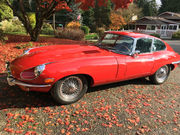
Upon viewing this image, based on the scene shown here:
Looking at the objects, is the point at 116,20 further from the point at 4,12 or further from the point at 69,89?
the point at 69,89

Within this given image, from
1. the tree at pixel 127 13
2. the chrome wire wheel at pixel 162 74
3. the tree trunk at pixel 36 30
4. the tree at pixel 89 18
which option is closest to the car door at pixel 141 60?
the chrome wire wheel at pixel 162 74

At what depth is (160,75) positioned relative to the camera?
485 centimetres

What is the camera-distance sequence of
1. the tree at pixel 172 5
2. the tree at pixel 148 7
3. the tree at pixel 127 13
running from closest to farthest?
the tree at pixel 127 13
the tree at pixel 172 5
the tree at pixel 148 7

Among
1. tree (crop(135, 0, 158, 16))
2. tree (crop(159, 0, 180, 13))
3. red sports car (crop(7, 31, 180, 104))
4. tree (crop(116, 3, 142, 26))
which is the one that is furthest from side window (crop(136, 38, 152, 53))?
tree (crop(159, 0, 180, 13))

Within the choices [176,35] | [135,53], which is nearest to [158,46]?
[135,53]

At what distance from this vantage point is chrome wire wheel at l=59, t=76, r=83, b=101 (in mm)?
3157

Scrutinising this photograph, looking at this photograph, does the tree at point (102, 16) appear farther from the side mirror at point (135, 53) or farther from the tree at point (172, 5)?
the side mirror at point (135, 53)

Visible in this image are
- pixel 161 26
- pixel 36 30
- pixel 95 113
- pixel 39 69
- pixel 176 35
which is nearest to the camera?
pixel 39 69

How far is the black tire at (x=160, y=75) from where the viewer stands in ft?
15.4

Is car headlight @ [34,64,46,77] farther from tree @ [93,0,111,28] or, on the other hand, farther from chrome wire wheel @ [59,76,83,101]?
tree @ [93,0,111,28]

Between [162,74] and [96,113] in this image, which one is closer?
[96,113]

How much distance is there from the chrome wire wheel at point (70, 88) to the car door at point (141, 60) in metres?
1.32

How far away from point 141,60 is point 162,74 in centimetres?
135

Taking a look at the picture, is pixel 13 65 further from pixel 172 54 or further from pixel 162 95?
pixel 172 54
